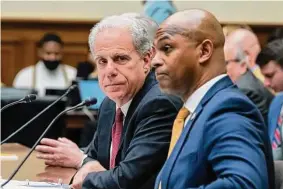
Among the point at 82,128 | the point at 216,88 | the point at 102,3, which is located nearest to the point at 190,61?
the point at 216,88

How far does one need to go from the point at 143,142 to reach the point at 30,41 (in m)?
6.68

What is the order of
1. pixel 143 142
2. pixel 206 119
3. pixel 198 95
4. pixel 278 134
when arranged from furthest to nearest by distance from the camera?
pixel 278 134 < pixel 143 142 < pixel 198 95 < pixel 206 119

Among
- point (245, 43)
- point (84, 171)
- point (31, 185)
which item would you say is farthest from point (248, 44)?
point (31, 185)

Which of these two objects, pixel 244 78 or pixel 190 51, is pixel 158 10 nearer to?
pixel 244 78

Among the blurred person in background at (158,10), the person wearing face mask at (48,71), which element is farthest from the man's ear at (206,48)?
the person wearing face mask at (48,71)

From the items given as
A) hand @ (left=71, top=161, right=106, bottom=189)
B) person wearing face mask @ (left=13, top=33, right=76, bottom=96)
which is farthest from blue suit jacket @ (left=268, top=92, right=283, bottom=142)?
person wearing face mask @ (left=13, top=33, right=76, bottom=96)

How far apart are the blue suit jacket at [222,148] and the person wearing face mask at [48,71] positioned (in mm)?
5829

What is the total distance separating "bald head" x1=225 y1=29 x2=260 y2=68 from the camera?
5.74 metres

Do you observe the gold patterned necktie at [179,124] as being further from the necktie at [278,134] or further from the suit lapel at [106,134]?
the necktie at [278,134]

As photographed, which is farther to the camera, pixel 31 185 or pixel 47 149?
pixel 47 149

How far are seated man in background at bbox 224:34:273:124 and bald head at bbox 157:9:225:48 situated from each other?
2.76 m

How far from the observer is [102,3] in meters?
8.84

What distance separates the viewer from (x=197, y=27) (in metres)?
2.17

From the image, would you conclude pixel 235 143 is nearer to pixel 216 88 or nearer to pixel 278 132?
pixel 216 88
